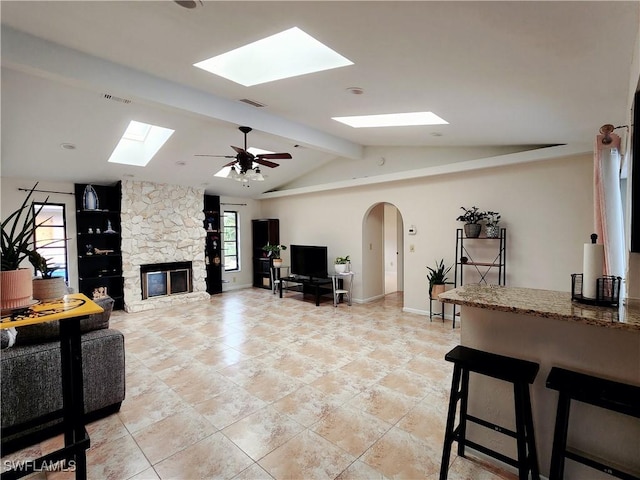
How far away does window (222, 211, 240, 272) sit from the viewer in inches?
335

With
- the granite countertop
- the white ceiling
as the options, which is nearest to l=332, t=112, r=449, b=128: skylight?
the white ceiling

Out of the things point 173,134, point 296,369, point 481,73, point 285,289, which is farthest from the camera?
point 285,289

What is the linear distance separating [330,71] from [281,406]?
2869 mm

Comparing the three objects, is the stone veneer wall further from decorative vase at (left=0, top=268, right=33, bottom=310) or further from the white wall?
decorative vase at (left=0, top=268, right=33, bottom=310)

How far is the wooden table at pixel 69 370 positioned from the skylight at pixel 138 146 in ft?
12.8

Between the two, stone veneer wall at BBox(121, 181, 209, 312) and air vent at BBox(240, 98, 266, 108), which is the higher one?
air vent at BBox(240, 98, 266, 108)

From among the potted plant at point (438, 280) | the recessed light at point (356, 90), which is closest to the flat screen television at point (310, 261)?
the potted plant at point (438, 280)

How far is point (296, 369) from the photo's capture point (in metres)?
3.57

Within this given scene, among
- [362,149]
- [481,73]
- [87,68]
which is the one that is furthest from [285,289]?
[481,73]

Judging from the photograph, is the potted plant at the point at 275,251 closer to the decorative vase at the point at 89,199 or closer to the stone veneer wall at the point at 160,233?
the stone veneer wall at the point at 160,233

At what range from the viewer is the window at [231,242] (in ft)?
27.9

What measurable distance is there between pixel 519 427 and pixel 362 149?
17.6 ft

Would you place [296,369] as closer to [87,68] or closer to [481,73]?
A: [481,73]

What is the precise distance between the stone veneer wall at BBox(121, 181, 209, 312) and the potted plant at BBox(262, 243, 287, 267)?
4.96ft
